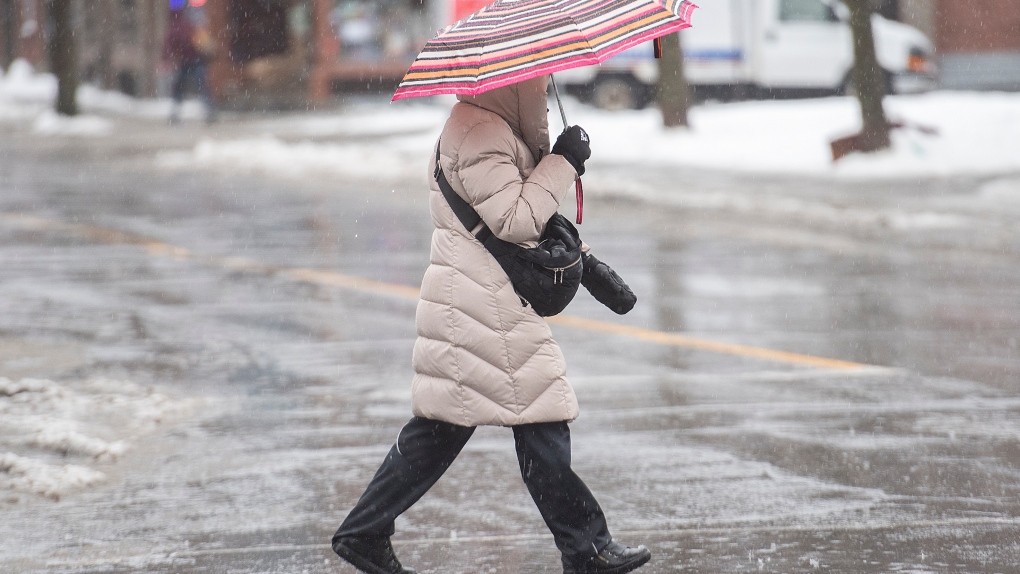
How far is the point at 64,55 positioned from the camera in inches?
1004

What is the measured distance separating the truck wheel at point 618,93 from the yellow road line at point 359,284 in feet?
43.3

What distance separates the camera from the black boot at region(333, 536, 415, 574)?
4047 millimetres

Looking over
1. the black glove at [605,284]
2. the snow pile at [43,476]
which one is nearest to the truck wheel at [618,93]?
the snow pile at [43,476]

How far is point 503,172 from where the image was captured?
12.4 feet

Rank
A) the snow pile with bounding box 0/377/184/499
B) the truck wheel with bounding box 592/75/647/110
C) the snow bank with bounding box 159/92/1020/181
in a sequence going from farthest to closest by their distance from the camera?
the truck wheel with bounding box 592/75/647/110 → the snow bank with bounding box 159/92/1020/181 → the snow pile with bounding box 0/377/184/499

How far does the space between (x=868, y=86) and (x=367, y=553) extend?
43.3 ft

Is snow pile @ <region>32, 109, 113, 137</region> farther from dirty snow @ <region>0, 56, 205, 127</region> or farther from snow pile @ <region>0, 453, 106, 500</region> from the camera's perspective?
snow pile @ <region>0, 453, 106, 500</region>

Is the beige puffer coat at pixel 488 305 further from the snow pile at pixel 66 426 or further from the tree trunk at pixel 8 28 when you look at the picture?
the tree trunk at pixel 8 28

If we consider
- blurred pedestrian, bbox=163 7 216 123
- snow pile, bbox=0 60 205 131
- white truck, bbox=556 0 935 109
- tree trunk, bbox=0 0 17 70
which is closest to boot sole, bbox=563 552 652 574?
white truck, bbox=556 0 935 109

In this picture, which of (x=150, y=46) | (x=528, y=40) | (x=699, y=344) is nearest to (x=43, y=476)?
(x=528, y=40)

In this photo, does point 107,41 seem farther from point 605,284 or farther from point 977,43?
point 605,284

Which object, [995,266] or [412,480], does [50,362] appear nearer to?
[412,480]

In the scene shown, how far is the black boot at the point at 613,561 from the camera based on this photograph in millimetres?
3951

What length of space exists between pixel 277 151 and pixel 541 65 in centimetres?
1624
